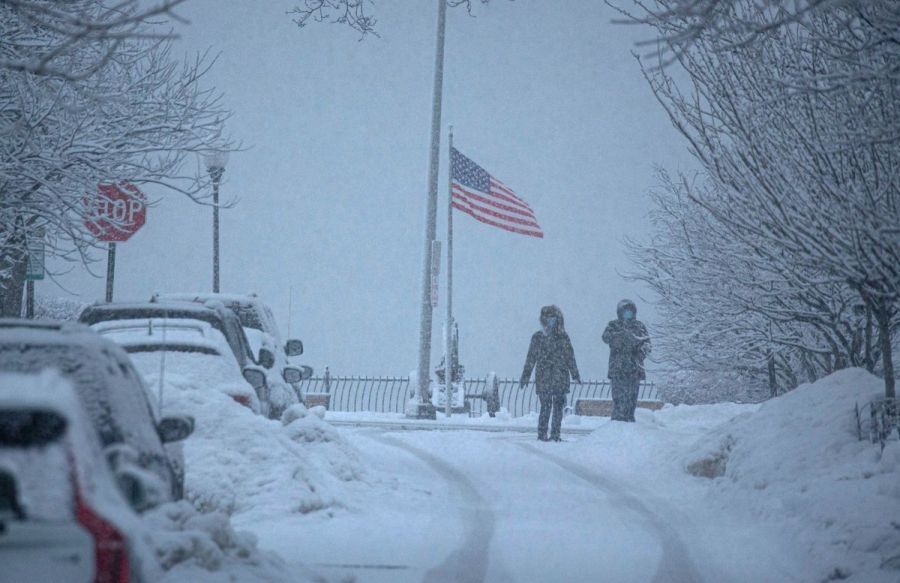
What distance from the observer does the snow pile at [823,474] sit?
7.17 meters

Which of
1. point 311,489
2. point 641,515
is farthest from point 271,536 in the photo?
point 641,515

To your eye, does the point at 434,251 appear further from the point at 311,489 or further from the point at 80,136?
the point at 311,489

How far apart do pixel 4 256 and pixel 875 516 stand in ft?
36.9

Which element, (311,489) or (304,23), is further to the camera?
(304,23)

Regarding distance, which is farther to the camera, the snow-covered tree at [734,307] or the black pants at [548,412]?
the black pants at [548,412]

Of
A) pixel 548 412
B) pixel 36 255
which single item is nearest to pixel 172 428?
pixel 36 255

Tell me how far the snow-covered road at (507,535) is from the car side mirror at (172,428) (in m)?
1.18

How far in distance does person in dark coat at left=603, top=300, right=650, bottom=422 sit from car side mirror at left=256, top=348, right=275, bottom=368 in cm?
627

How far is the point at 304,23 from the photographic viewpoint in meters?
16.7

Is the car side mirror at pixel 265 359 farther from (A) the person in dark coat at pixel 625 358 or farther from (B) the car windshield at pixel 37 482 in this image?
(B) the car windshield at pixel 37 482

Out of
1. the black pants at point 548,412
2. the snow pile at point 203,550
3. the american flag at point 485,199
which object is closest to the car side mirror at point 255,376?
the snow pile at point 203,550

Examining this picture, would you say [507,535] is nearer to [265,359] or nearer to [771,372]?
[265,359]

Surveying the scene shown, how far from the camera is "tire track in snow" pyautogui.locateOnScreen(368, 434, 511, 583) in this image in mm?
6855

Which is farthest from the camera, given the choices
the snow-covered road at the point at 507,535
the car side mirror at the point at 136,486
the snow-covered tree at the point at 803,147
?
the snow-covered tree at the point at 803,147
